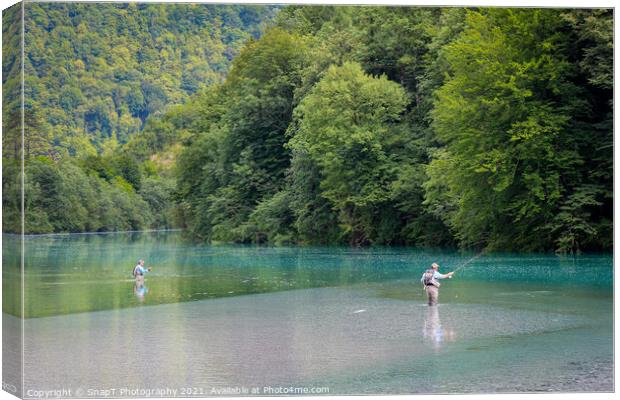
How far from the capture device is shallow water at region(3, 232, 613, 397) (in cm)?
1423

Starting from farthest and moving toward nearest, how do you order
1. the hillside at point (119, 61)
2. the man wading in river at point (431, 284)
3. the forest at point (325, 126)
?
the forest at point (325, 126) → the hillside at point (119, 61) → the man wading in river at point (431, 284)

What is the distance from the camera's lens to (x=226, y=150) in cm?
6047

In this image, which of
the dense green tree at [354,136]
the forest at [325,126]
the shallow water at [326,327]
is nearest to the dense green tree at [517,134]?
the forest at [325,126]

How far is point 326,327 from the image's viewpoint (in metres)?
20.0

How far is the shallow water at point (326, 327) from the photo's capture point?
14227 millimetres

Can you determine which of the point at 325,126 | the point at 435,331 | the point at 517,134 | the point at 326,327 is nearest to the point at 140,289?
the point at 326,327

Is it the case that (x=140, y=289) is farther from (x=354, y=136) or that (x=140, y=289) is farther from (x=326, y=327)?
(x=354, y=136)

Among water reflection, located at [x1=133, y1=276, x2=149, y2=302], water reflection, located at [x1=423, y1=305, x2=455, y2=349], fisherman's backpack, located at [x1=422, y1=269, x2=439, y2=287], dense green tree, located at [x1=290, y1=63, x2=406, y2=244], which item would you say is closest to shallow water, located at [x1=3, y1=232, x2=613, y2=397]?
water reflection, located at [x1=423, y1=305, x2=455, y2=349]

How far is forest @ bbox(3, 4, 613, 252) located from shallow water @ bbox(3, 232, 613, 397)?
86.5 inches

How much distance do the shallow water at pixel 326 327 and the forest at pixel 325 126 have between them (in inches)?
86.5

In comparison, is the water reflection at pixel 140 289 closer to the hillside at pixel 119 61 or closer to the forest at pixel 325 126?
the forest at pixel 325 126

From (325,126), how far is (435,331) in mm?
30273

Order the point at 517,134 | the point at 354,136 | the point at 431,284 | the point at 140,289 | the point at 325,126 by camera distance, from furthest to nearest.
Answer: the point at 325,126
the point at 354,136
the point at 517,134
the point at 140,289
the point at 431,284

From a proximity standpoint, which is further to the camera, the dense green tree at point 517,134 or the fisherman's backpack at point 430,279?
the dense green tree at point 517,134
